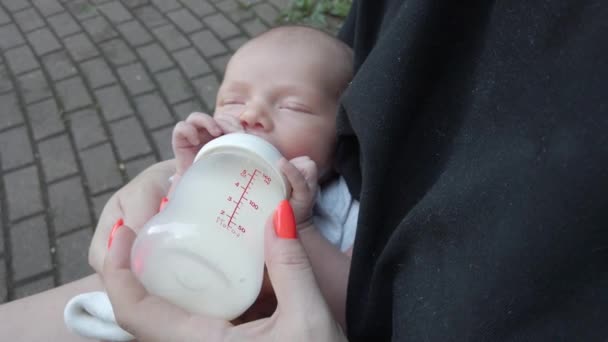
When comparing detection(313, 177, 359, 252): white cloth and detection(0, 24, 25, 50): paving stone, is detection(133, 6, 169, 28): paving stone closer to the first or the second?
detection(0, 24, 25, 50): paving stone

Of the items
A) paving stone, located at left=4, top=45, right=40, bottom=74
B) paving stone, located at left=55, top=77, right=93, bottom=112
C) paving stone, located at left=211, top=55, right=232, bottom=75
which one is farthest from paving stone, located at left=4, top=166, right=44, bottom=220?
paving stone, located at left=211, top=55, right=232, bottom=75

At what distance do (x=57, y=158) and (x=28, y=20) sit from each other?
177 cm

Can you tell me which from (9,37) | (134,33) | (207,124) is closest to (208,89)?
(134,33)

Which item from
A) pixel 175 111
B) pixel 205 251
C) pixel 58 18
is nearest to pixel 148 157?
pixel 175 111

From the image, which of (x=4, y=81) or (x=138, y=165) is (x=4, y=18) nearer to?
(x=4, y=81)

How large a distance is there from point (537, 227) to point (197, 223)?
2.14 ft

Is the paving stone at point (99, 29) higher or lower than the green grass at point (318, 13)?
lower

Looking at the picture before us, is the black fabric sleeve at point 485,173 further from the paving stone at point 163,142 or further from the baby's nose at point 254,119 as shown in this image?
the paving stone at point 163,142

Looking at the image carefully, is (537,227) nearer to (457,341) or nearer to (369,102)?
(457,341)

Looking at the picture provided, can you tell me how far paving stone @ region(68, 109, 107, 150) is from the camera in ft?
10.4

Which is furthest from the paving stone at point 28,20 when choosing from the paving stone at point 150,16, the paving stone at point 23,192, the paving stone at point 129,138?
the paving stone at point 23,192

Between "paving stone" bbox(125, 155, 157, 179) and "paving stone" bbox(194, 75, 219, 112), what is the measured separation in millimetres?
511

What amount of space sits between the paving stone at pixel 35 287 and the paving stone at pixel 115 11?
2383 mm

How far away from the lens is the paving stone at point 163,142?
307cm
